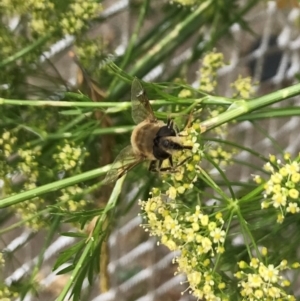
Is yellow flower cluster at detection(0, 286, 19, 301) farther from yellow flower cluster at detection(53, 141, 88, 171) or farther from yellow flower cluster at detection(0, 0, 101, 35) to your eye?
yellow flower cluster at detection(0, 0, 101, 35)

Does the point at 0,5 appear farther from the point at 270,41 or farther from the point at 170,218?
the point at 270,41

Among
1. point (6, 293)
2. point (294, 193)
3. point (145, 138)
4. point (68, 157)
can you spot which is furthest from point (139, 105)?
point (6, 293)

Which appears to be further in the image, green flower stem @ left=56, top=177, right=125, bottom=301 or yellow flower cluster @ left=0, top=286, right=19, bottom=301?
yellow flower cluster @ left=0, top=286, right=19, bottom=301

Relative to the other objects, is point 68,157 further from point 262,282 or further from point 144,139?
point 262,282

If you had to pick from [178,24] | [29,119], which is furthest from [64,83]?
[178,24]

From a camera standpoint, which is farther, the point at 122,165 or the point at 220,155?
the point at 220,155

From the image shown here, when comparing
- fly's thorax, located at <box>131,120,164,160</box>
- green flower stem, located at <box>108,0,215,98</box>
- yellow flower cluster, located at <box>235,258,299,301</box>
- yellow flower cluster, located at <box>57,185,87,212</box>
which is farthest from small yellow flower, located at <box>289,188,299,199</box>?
green flower stem, located at <box>108,0,215,98</box>

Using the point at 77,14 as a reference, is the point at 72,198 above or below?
below

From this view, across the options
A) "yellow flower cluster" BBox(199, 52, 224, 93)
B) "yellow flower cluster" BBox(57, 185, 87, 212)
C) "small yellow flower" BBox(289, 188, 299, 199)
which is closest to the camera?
"small yellow flower" BBox(289, 188, 299, 199)
